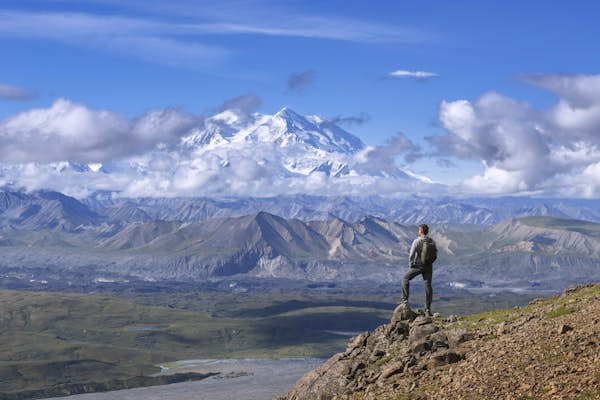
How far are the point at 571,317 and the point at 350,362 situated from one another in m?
13.8

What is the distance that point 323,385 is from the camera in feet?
159

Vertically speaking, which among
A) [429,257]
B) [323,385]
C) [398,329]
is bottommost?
[323,385]

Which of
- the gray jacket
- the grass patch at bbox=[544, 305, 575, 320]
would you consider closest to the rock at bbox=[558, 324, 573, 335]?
the grass patch at bbox=[544, 305, 575, 320]

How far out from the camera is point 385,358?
4853 cm

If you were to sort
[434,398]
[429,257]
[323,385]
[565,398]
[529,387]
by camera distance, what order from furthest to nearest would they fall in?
[429,257], [323,385], [434,398], [529,387], [565,398]

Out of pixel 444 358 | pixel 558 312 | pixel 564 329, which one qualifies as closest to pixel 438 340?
pixel 444 358

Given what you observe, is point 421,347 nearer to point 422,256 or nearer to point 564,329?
point 422,256

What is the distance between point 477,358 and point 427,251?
432 inches

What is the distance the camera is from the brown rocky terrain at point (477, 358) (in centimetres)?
3616

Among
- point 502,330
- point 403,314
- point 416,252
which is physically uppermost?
point 416,252

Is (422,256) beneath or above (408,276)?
above

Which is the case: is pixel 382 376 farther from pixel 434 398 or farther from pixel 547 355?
pixel 547 355

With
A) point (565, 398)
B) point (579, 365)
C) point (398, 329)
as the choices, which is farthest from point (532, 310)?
point (565, 398)

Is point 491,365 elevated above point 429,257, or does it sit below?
below
